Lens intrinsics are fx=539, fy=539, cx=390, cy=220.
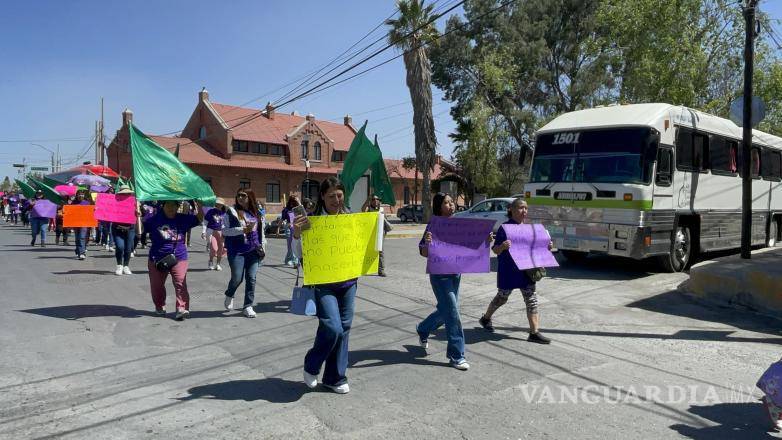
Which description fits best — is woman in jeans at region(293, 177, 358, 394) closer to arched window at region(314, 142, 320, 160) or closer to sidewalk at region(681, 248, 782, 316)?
sidewalk at region(681, 248, 782, 316)

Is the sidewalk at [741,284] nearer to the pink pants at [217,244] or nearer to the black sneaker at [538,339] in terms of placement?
the black sneaker at [538,339]

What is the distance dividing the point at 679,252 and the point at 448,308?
8.78m

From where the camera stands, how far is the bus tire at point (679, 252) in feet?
37.5

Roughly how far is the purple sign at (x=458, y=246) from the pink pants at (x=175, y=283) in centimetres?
367

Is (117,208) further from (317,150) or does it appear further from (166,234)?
(317,150)

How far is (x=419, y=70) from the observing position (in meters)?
28.2

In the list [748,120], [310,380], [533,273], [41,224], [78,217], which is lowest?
[310,380]

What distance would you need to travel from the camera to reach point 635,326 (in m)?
7.12

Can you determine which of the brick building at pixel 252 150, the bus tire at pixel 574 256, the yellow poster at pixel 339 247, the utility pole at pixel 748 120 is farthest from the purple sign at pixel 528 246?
the brick building at pixel 252 150

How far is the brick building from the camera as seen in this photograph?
4044 cm

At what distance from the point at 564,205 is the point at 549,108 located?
2817 cm

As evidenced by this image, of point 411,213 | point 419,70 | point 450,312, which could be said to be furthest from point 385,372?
point 411,213

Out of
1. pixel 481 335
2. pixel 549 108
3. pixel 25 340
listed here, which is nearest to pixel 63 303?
pixel 25 340

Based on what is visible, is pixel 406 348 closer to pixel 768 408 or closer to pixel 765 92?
pixel 768 408
